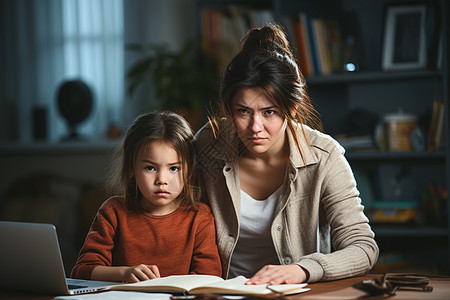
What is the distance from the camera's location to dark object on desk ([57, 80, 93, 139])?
13.1 feet

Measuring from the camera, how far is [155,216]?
1.50 meters

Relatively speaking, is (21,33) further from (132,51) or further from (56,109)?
(132,51)

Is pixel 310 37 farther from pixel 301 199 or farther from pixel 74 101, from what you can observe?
pixel 74 101

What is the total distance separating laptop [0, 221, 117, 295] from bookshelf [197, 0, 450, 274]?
2004 millimetres

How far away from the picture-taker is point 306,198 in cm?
157

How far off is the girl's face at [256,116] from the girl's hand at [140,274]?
1.27 feet

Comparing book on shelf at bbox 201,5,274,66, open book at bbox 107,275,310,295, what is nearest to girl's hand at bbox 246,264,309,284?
open book at bbox 107,275,310,295

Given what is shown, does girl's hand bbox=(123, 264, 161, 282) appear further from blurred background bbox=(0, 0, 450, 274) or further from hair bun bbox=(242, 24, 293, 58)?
blurred background bbox=(0, 0, 450, 274)

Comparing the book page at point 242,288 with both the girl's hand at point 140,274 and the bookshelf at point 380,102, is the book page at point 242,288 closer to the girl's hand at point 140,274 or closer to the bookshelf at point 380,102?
the girl's hand at point 140,274

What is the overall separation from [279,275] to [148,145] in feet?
1.60

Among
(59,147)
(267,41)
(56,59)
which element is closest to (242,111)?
(267,41)

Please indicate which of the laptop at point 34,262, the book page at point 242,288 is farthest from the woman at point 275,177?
the laptop at point 34,262

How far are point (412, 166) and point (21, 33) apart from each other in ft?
9.45

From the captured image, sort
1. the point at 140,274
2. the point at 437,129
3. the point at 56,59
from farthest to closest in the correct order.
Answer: the point at 56,59
the point at 437,129
the point at 140,274
